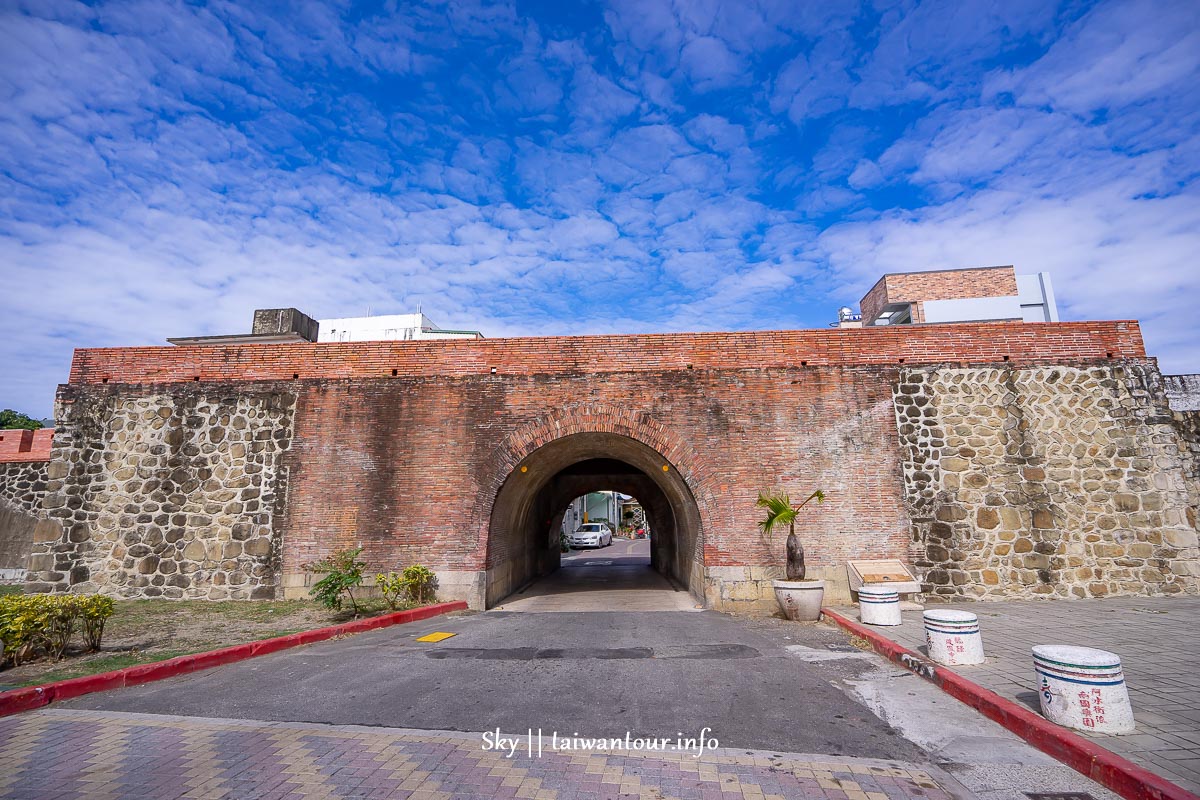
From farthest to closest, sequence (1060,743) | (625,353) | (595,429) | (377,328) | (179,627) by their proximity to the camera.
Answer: (377,328) → (625,353) → (595,429) → (179,627) → (1060,743)

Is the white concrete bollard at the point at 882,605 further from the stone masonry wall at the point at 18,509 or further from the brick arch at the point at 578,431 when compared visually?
the stone masonry wall at the point at 18,509

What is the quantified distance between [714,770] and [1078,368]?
11.7 metres

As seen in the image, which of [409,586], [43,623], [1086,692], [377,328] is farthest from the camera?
[377,328]

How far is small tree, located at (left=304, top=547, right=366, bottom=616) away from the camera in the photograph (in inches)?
360

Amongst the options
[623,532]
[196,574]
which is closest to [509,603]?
[196,574]

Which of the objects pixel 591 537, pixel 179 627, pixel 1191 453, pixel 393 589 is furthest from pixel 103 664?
pixel 591 537

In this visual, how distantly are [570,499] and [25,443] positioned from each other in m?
14.5

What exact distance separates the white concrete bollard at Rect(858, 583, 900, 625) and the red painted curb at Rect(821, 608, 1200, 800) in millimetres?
2112

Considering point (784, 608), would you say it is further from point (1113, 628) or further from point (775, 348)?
point (775, 348)

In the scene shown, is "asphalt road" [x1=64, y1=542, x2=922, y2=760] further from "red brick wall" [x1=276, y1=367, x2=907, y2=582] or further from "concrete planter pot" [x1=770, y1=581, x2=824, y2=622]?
"red brick wall" [x1=276, y1=367, x2=907, y2=582]

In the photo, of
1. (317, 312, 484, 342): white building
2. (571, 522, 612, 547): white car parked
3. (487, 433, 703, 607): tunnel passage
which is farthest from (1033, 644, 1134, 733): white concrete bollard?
(571, 522, 612, 547): white car parked

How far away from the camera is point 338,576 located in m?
9.20

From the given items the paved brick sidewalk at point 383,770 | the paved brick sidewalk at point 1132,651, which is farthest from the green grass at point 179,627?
the paved brick sidewalk at point 1132,651

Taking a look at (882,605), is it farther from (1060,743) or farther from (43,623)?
(43,623)
